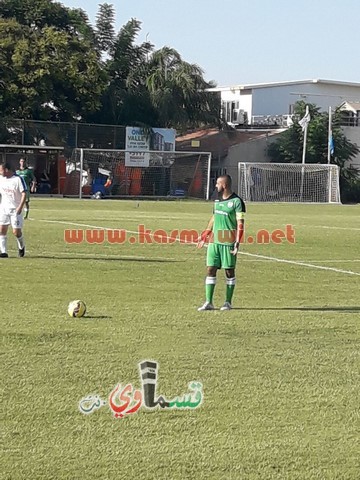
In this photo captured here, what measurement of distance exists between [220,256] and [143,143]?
1788 inches

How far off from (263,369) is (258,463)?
9.08ft

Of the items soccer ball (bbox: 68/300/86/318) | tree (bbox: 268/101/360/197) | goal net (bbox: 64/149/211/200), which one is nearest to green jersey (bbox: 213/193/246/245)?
soccer ball (bbox: 68/300/86/318)

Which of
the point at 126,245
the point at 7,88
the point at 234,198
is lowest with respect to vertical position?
the point at 126,245

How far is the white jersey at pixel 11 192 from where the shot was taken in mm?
18375

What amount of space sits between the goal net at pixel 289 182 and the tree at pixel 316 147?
401 cm

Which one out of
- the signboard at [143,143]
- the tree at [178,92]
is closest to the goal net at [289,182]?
the signboard at [143,143]

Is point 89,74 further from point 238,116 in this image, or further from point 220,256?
point 220,256

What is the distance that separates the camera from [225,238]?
40.8 ft

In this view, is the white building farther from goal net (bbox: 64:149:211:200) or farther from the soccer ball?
the soccer ball

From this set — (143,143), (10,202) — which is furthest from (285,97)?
(10,202)

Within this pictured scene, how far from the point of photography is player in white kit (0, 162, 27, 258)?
18.3 m

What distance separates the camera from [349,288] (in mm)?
15312

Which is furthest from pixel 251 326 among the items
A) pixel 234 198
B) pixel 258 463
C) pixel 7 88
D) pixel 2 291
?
pixel 7 88

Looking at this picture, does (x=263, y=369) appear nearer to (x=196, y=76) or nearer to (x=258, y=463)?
(x=258, y=463)
